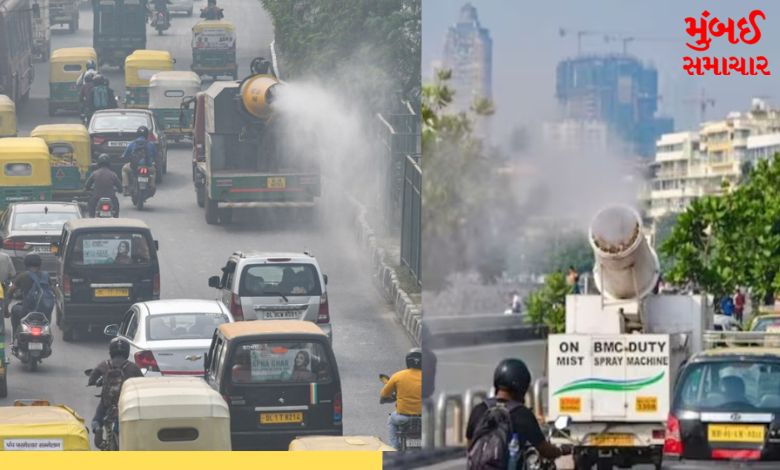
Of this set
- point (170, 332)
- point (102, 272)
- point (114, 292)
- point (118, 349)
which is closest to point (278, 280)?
point (170, 332)

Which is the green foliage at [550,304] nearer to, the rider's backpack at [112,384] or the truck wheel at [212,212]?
the truck wheel at [212,212]

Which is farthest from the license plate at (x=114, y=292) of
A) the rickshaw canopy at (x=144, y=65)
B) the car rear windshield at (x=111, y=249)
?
the rickshaw canopy at (x=144, y=65)

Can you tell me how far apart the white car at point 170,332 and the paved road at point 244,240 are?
0.46 metres

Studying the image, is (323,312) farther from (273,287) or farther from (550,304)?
(550,304)

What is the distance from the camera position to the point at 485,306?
2381cm

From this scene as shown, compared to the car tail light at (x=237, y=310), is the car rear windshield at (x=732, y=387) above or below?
below

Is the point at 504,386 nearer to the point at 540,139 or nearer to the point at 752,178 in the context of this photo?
the point at 540,139

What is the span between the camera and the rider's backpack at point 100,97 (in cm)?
2109

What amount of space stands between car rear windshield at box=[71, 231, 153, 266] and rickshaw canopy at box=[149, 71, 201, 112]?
1.53m

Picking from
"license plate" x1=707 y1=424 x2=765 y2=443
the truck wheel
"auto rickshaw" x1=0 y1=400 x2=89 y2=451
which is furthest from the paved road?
"license plate" x1=707 y1=424 x2=765 y2=443

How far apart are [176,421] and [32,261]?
3.42 m

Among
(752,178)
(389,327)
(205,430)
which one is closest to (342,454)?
(205,430)

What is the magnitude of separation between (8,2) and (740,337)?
7.45 metres

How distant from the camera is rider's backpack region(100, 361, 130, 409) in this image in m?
19.0
